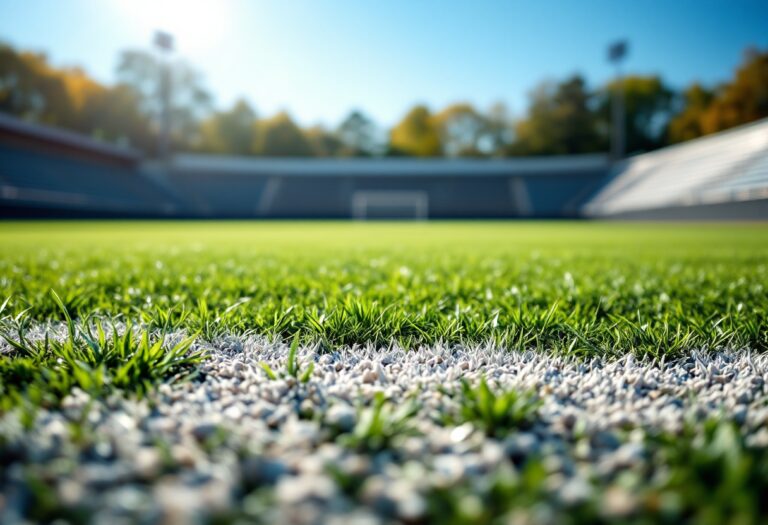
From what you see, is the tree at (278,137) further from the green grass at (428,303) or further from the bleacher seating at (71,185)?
the green grass at (428,303)

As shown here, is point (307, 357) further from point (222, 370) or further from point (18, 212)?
point (18, 212)

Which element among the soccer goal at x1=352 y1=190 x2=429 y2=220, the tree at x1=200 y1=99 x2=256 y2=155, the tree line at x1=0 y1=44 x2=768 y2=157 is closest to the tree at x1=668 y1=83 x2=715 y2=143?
the tree line at x1=0 y1=44 x2=768 y2=157

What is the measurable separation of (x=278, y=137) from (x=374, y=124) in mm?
13069

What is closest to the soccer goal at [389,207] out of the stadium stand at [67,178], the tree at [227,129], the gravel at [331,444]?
the stadium stand at [67,178]

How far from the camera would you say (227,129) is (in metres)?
54.4

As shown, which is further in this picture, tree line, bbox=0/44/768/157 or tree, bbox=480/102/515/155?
tree, bbox=480/102/515/155

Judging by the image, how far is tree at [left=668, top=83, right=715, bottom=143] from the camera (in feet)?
142

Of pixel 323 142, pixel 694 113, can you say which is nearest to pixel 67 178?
pixel 323 142

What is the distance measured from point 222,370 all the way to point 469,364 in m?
0.94

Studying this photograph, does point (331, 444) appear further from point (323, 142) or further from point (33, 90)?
point (323, 142)

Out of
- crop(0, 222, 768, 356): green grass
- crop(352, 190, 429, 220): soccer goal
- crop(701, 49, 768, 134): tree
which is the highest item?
crop(701, 49, 768, 134): tree

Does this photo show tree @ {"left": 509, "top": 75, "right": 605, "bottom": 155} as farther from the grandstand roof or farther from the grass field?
the grass field

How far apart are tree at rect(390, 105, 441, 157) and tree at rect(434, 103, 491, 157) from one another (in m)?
1.07

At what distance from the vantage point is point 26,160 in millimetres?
28469
